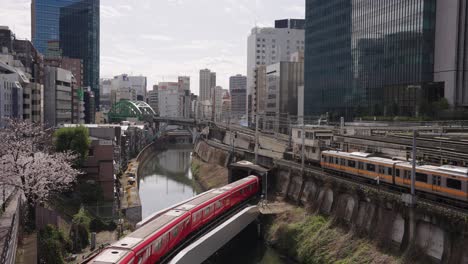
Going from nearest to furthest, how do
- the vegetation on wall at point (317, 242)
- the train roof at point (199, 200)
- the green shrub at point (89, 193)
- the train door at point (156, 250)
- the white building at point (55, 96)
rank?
the train door at point (156, 250) < the vegetation on wall at point (317, 242) < the train roof at point (199, 200) < the green shrub at point (89, 193) < the white building at point (55, 96)

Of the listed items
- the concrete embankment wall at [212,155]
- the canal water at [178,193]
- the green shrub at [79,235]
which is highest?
the concrete embankment wall at [212,155]

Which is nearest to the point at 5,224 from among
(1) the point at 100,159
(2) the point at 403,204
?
(1) the point at 100,159

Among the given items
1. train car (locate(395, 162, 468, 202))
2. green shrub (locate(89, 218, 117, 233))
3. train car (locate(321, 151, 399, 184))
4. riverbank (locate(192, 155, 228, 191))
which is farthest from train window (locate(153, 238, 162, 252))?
riverbank (locate(192, 155, 228, 191))

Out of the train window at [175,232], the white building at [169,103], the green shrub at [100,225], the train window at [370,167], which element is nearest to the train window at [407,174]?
the train window at [370,167]

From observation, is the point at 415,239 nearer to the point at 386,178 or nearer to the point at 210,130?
the point at 386,178

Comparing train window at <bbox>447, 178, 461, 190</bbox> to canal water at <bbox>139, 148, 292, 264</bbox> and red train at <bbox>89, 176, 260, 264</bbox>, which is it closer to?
canal water at <bbox>139, 148, 292, 264</bbox>

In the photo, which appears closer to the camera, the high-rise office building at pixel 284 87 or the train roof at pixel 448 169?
the train roof at pixel 448 169

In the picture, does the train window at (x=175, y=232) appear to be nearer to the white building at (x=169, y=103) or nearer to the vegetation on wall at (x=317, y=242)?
the vegetation on wall at (x=317, y=242)

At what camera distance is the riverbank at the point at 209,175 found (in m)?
45.3

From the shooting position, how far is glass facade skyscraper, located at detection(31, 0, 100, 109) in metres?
128

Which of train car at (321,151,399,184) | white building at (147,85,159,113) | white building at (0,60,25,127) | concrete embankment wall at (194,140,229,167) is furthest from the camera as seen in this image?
white building at (147,85,159,113)

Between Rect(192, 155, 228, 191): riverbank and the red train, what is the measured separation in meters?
16.7

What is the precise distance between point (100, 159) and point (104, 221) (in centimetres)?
871

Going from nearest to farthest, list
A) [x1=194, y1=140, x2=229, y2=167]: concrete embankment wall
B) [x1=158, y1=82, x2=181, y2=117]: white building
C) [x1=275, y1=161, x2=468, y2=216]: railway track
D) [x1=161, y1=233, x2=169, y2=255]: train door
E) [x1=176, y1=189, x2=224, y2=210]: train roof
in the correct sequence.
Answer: [x1=161, y1=233, x2=169, y2=255]: train door < [x1=275, y1=161, x2=468, y2=216]: railway track < [x1=176, y1=189, x2=224, y2=210]: train roof < [x1=194, y1=140, x2=229, y2=167]: concrete embankment wall < [x1=158, y1=82, x2=181, y2=117]: white building
